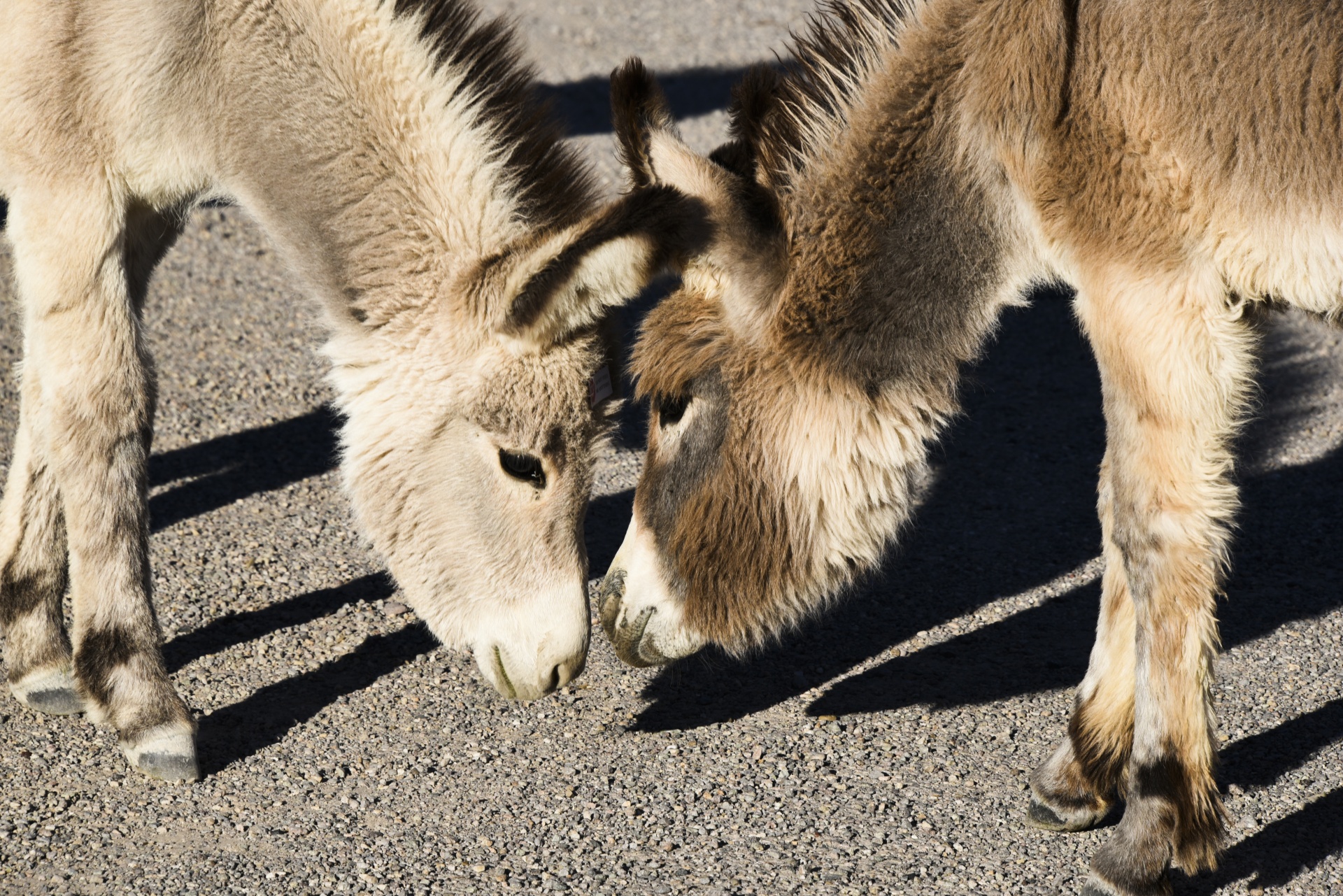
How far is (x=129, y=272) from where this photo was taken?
3750mm

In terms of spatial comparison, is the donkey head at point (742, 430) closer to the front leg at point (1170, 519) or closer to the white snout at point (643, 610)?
the white snout at point (643, 610)

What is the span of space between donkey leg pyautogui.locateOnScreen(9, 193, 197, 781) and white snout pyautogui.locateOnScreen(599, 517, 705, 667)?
4.27ft

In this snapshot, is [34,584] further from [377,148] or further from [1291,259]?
[1291,259]

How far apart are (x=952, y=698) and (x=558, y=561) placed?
1548 millimetres

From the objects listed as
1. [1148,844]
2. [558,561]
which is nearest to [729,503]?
[558,561]

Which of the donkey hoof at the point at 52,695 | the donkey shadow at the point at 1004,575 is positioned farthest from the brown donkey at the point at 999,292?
the donkey hoof at the point at 52,695

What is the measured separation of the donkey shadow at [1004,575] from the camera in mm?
4316

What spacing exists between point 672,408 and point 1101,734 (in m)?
1.53

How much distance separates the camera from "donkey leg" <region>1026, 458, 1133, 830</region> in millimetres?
3545

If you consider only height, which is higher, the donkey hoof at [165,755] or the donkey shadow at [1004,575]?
the donkey shadow at [1004,575]

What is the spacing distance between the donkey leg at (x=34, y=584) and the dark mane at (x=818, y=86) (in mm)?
2468

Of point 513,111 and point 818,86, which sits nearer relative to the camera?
point 818,86

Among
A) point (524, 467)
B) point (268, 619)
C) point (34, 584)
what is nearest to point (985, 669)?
point (524, 467)

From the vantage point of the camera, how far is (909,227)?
10.8ft
